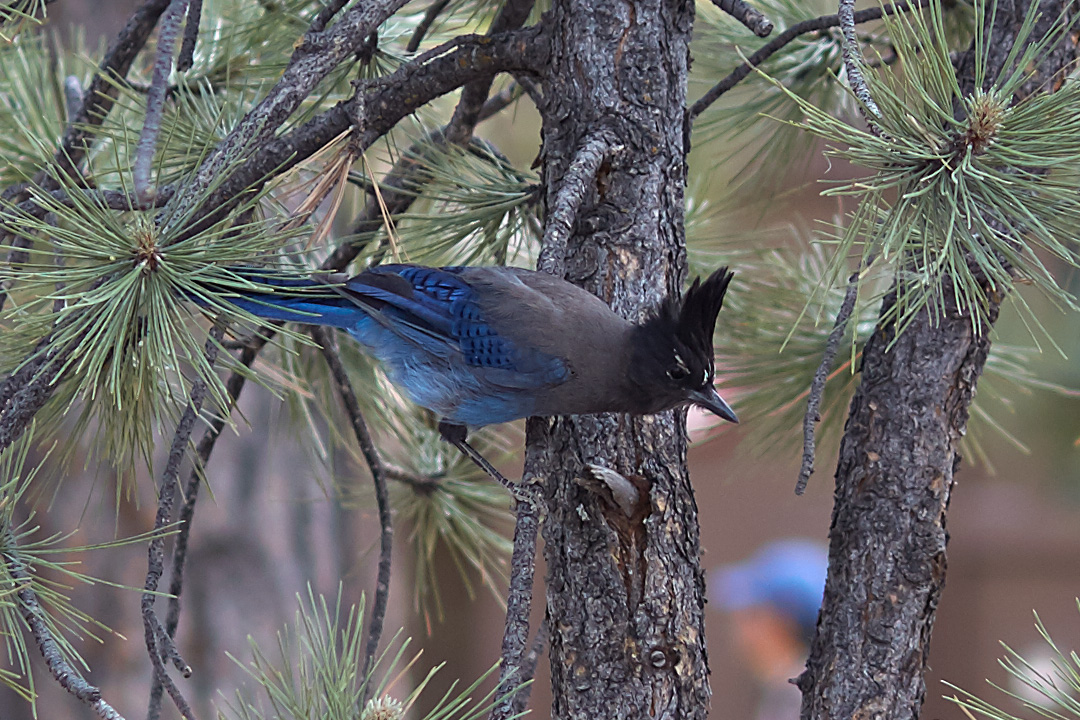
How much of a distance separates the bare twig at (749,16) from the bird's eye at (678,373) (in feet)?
1.33

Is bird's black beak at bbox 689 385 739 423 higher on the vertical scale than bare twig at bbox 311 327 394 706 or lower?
higher

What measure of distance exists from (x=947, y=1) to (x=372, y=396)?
3.98 ft

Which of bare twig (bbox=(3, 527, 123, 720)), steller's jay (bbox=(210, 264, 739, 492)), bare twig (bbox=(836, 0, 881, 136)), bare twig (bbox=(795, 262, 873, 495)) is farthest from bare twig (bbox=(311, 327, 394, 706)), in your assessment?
bare twig (bbox=(836, 0, 881, 136))

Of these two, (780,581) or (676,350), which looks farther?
(780,581)

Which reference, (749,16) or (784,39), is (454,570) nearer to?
(784,39)

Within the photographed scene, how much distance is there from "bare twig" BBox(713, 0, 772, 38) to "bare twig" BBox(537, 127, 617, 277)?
209 mm

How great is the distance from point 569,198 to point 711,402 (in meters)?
0.35

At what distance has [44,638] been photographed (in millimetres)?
886

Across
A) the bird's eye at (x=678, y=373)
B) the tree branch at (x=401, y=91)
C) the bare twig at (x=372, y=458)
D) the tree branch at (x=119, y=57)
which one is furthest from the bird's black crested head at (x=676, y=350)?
the tree branch at (x=119, y=57)

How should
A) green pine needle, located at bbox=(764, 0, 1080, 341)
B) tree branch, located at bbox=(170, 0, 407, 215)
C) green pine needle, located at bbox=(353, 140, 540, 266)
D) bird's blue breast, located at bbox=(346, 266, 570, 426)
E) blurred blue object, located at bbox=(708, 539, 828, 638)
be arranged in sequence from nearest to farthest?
green pine needle, located at bbox=(764, 0, 1080, 341), tree branch, located at bbox=(170, 0, 407, 215), bird's blue breast, located at bbox=(346, 266, 570, 426), green pine needle, located at bbox=(353, 140, 540, 266), blurred blue object, located at bbox=(708, 539, 828, 638)

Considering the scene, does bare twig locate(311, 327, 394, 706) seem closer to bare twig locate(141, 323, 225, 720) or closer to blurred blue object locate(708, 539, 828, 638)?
bare twig locate(141, 323, 225, 720)

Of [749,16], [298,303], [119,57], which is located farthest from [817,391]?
[119,57]

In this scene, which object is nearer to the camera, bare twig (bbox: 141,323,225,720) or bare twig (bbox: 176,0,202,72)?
bare twig (bbox: 141,323,225,720)

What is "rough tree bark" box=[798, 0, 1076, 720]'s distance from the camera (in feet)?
3.96
